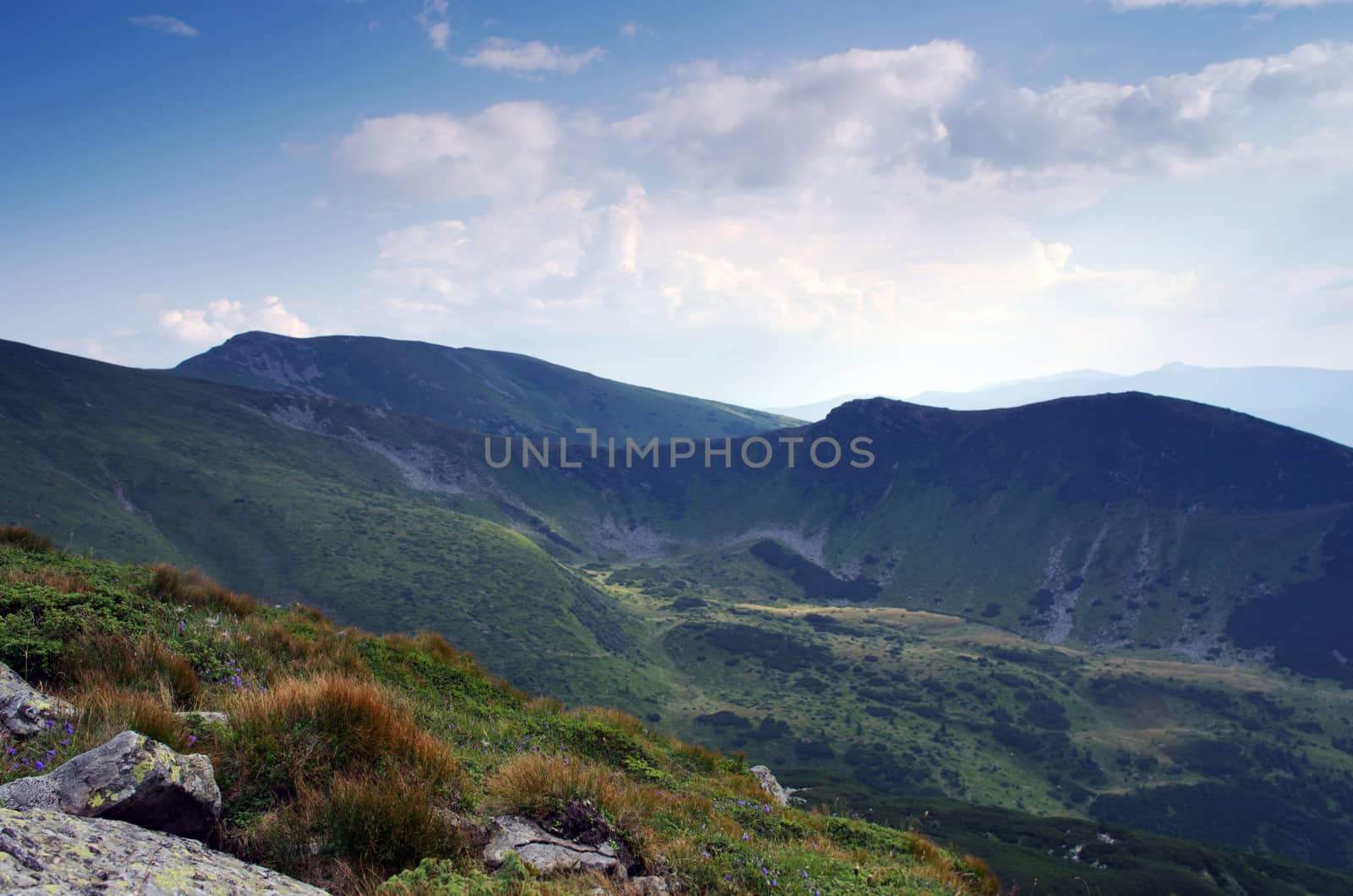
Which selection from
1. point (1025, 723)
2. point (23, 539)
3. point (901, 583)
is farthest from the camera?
point (901, 583)

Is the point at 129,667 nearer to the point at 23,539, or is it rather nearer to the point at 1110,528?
the point at 23,539

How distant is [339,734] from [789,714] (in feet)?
310

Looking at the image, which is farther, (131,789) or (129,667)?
(129,667)

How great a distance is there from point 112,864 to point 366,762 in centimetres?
223

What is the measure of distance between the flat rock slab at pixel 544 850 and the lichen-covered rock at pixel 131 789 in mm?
2119

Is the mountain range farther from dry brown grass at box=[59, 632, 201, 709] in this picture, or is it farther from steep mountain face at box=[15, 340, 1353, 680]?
dry brown grass at box=[59, 632, 201, 709]

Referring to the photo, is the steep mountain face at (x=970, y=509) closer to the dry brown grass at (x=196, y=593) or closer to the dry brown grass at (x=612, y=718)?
the dry brown grass at (x=196, y=593)

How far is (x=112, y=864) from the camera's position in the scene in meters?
3.37

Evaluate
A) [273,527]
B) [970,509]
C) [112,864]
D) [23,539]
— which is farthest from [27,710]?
[970,509]

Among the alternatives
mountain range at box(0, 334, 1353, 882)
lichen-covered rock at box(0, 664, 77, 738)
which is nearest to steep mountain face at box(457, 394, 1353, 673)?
mountain range at box(0, 334, 1353, 882)

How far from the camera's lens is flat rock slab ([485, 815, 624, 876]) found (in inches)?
204

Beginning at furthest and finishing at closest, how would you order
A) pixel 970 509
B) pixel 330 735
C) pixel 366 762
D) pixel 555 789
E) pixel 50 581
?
pixel 970 509, pixel 50 581, pixel 555 789, pixel 330 735, pixel 366 762

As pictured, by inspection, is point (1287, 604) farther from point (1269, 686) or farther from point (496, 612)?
point (496, 612)

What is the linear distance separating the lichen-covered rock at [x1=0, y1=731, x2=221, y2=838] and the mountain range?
6156cm
